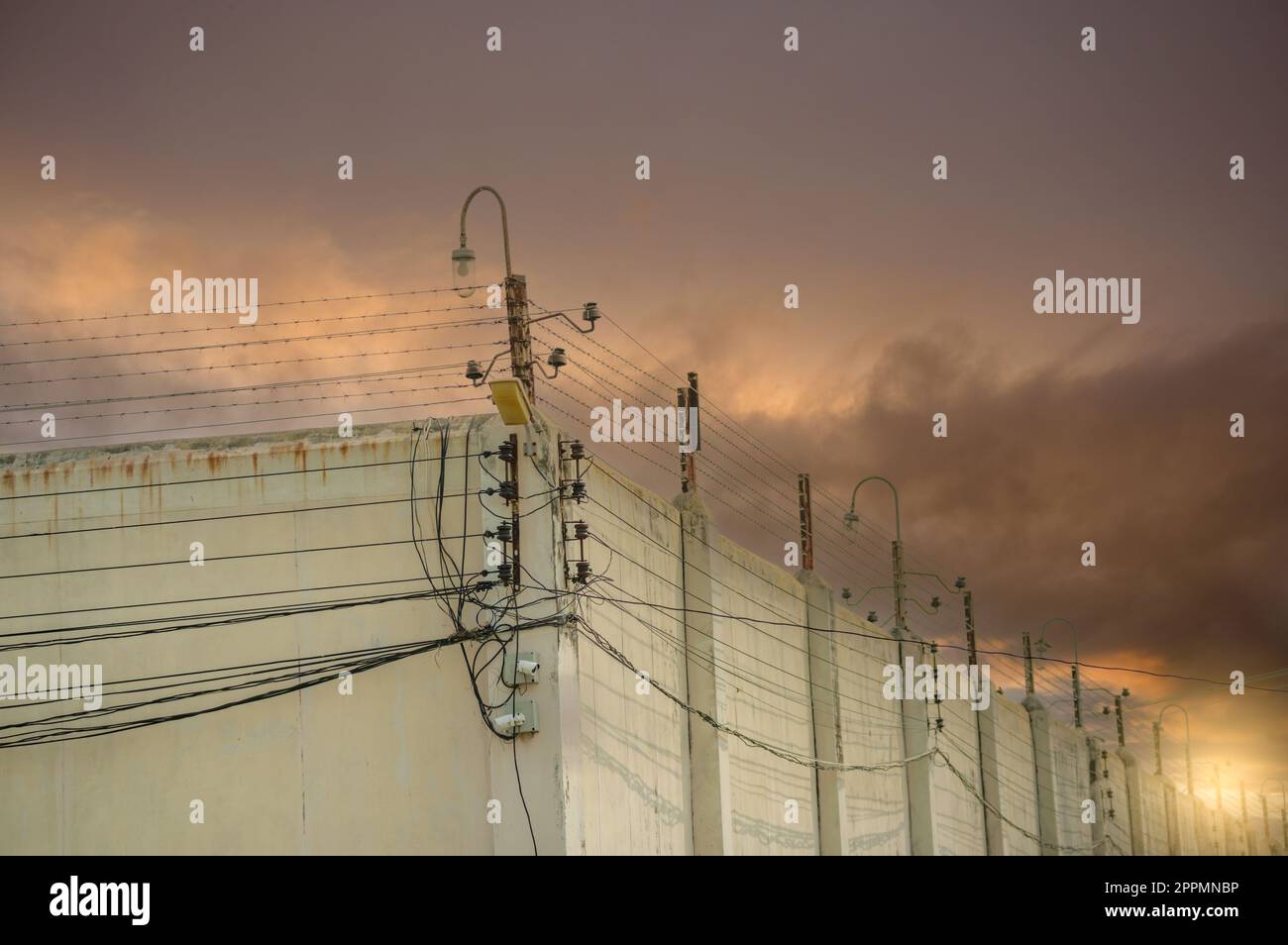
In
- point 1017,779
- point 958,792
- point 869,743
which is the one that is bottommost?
point 1017,779

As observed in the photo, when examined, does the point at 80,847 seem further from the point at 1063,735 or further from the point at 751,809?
the point at 1063,735

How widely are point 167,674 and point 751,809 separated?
9.86m

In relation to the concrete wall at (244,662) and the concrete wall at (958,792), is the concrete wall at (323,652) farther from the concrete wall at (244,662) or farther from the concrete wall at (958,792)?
the concrete wall at (958,792)

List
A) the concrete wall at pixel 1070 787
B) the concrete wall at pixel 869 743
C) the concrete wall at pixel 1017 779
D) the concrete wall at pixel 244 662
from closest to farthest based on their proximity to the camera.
→ the concrete wall at pixel 244 662
the concrete wall at pixel 869 743
the concrete wall at pixel 1017 779
the concrete wall at pixel 1070 787

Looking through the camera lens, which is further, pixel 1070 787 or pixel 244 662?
pixel 1070 787

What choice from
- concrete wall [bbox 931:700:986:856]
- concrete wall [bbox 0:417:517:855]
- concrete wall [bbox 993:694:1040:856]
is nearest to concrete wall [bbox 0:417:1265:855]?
concrete wall [bbox 0:417:517:855]

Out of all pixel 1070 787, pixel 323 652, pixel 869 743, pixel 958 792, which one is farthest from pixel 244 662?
pixel 1070 787

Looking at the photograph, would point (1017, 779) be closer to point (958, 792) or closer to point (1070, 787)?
point (958, 792)

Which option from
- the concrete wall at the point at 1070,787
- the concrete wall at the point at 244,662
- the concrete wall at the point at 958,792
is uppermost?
the concrete wall at the point at 244,662

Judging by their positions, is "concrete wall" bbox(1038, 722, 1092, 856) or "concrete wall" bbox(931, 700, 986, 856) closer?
"concrete wall" bbox(931, 700, 986, 856)

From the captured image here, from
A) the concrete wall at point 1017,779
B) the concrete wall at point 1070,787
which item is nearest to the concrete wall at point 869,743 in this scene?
the concrete wall at point 1017,779

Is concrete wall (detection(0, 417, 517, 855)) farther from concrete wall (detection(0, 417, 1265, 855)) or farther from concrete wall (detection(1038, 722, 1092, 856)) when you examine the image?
concrete wall (detection(1038, 722, 1092, 856))
